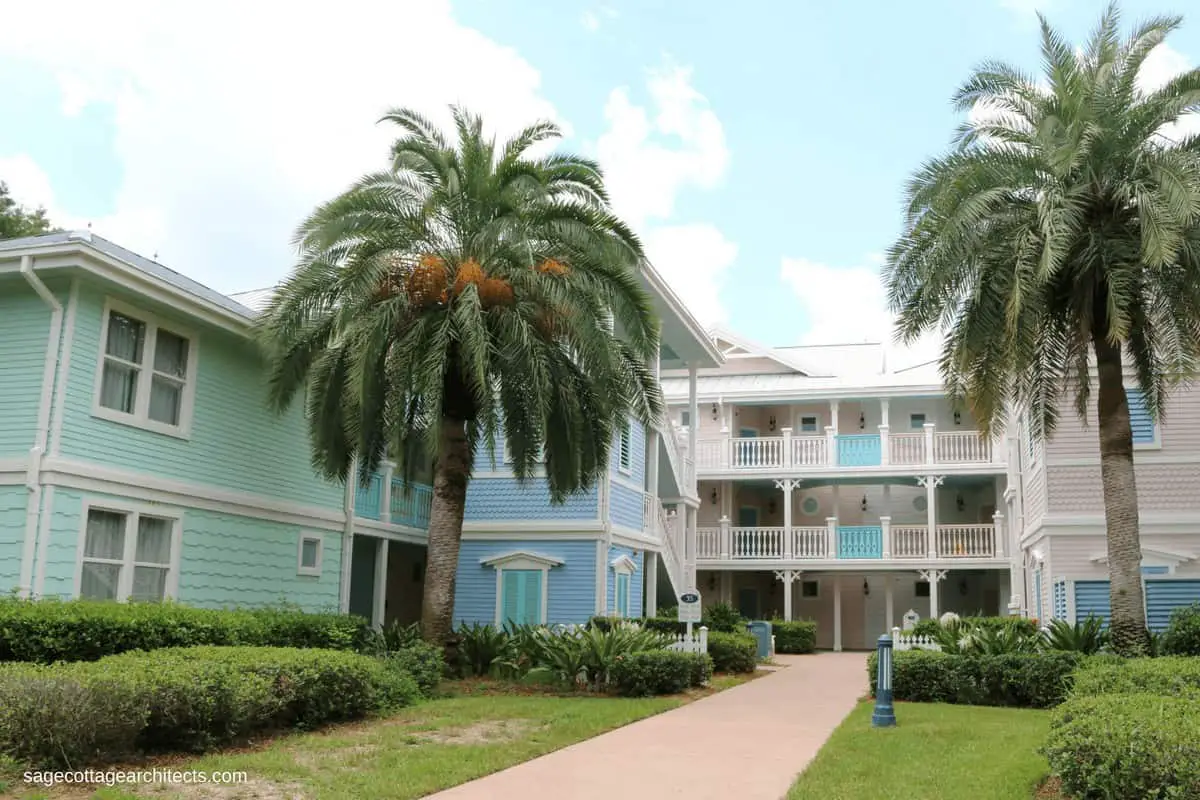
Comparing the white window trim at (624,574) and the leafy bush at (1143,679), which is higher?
the white window trim at (624,574)

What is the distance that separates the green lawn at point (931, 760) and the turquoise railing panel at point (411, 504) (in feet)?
37.6

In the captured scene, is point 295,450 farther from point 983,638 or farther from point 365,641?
point 983,638

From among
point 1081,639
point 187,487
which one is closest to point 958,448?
point 1081,639

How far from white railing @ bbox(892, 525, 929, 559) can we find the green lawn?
A: 17989mm

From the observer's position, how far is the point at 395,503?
2295 centimetres

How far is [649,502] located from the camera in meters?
26.7

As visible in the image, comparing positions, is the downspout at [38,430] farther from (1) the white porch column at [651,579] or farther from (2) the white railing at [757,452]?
(2) the white railing at [757,452]

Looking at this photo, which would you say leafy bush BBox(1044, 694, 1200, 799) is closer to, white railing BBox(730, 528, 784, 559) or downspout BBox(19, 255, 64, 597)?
downspout BBox(19, 255, 64, 597)

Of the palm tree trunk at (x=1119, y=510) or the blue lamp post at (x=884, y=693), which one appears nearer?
the blue lamp post at (x=884, y=693)

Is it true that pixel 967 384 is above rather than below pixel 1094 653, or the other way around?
above

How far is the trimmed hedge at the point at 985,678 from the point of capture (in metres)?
15.5

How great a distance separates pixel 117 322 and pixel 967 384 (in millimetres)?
12396

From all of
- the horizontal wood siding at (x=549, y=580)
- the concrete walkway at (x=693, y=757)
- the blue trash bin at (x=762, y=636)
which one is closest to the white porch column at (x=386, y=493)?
the horizontal wood siding at (x=549, y=580)

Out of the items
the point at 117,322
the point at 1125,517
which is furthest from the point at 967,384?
the point at 117,322
